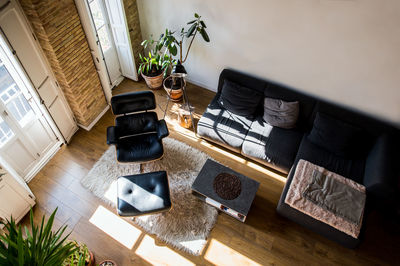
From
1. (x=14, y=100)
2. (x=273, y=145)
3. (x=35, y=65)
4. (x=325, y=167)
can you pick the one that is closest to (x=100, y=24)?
(x=35, y=65)

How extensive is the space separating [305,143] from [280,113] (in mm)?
531

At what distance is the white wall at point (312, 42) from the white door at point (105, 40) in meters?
0.64

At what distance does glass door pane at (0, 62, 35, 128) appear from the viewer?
3176 millimetres

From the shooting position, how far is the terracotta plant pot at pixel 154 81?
15.4ft

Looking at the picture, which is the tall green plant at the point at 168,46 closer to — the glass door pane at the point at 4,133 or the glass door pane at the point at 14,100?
the glass door pane at the point at 14,100

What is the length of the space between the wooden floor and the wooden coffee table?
0.85 ft

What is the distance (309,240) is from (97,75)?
12.1ft

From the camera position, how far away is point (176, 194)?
3.68 meters

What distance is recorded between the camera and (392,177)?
122 inches

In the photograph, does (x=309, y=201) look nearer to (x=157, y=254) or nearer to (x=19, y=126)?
(x=157, y=254)

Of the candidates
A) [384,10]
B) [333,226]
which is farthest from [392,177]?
[384,10]

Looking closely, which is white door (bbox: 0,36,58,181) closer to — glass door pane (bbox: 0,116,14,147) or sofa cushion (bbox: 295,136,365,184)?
glass door pane (bbox: 0,116,14,147)

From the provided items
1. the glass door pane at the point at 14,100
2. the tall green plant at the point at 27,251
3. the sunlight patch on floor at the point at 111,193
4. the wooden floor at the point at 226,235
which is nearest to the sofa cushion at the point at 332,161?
the wooden floor at the point at 226,235

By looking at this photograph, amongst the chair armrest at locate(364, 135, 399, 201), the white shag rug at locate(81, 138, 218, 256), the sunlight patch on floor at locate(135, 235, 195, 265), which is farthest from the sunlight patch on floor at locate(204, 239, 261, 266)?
the chair armrest at locate(364, 135, 399, 201)
